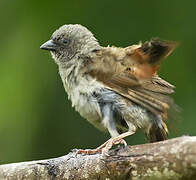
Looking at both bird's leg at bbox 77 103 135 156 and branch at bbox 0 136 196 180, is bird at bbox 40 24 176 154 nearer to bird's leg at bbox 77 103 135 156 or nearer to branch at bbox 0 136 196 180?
bird's leg at bbox 77 103 135 156

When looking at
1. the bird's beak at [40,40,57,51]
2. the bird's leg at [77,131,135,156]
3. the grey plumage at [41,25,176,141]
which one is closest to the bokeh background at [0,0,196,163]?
the bird's beak at [40,40,57,51]

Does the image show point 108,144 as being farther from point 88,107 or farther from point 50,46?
point 50,46

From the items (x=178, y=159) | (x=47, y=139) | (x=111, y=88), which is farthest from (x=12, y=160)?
(x=178, y=159)

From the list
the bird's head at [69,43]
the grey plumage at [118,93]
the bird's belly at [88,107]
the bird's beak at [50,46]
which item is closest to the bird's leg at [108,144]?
the grey plumage at [118,93]

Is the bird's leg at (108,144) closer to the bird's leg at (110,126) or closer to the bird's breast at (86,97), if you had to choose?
the bird's leg at (110,126)

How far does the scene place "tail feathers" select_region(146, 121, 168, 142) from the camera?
17.8 ft

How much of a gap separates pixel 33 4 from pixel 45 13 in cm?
20

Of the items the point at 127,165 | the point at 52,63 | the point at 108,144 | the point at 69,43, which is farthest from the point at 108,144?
the point at 52,63

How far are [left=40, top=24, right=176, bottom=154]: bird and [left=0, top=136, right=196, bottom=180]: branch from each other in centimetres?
27

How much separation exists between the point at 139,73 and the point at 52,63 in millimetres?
2634

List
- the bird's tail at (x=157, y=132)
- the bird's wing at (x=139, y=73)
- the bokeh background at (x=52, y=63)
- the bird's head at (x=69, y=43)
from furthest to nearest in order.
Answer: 1. the bokeh background at (x=52, y=63)
2. the bird's head at (x=69, y=43)
3. the bird's tail at (x=157, y=132)
4. the bird's wing at (x=139, y=73)

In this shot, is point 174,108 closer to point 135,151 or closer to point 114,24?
point 135,151

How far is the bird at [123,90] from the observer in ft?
Result: 16.5

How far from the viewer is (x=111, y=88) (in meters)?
5.16
